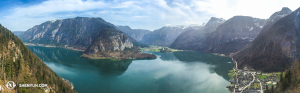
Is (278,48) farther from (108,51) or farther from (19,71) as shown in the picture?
(108,51)

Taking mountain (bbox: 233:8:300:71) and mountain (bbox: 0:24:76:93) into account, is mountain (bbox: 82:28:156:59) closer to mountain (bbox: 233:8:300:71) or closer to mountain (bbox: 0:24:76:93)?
mountain (bbox: 233:8:300:71)

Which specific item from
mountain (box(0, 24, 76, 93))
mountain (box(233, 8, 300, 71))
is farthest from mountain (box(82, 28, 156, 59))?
mountain (box(0, 24, 76, 93))

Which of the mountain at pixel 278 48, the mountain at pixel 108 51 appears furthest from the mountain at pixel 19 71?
the mountain at pixel 278 48

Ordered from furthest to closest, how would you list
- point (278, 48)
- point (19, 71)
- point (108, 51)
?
point (108, 51) < point (278, 48) < point (19, 71)

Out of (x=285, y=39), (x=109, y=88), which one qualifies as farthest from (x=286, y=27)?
(x=109, y=88)

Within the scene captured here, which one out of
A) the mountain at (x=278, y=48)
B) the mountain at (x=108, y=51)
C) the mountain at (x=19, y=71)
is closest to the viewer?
the mountain at (x=19, y=71)

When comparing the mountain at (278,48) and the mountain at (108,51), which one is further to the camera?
the mountain at (108,51)

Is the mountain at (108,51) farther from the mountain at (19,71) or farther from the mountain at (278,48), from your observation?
the mountain at (19,71)

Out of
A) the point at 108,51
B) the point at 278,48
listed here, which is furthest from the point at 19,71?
the point at 278,48

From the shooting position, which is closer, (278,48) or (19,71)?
(19,71)
